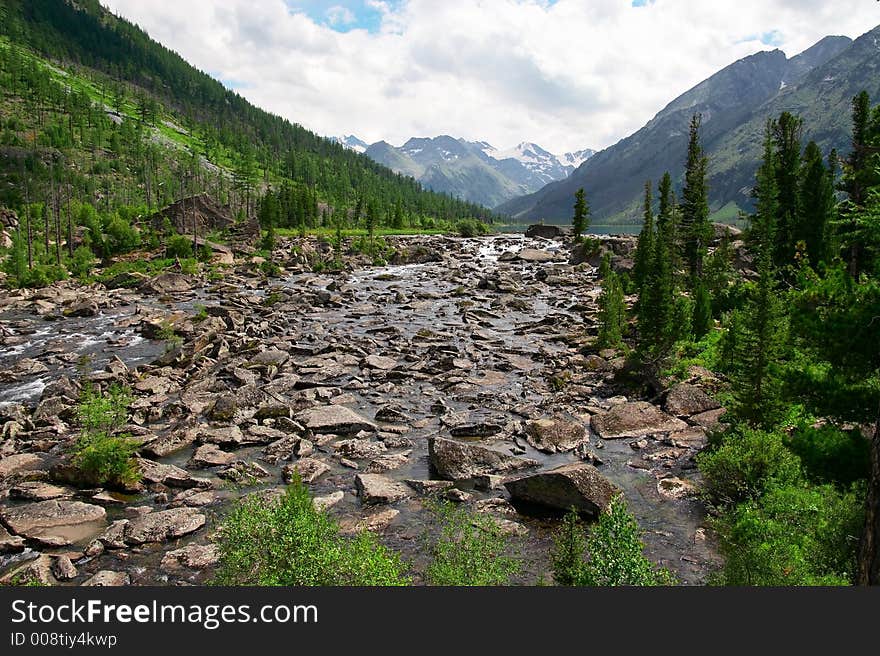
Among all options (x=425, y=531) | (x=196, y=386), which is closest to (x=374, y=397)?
(x=196, y=386)

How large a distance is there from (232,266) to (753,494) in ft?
289

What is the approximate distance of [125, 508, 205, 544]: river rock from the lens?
1897 cm

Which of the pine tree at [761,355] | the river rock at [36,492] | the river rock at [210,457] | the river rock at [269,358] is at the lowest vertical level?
the river rock at [36,492]

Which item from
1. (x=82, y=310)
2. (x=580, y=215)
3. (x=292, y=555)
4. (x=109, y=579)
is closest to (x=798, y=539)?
(x=292, y=555)

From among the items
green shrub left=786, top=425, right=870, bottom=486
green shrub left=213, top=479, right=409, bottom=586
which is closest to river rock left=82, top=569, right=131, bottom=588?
green shrub left=213, top=479, right=409, bottom=586

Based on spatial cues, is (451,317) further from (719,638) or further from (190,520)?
(719,638)

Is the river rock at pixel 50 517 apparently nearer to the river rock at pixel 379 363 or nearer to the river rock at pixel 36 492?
the river rock at pixel 36 492

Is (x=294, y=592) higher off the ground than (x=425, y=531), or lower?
higher

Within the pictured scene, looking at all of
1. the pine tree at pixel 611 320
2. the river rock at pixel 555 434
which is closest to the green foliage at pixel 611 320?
the pine tree at pixel 611 320

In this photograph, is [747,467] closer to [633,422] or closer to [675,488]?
[675,488]

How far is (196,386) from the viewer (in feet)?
113

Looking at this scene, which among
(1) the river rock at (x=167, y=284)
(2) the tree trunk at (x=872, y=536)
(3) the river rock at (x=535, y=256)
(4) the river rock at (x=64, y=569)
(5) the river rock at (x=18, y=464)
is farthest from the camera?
(3) the river rock at (x=535, y=256)

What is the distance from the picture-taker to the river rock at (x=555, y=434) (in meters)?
27.8

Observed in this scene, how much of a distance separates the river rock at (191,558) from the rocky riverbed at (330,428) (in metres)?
0.07
